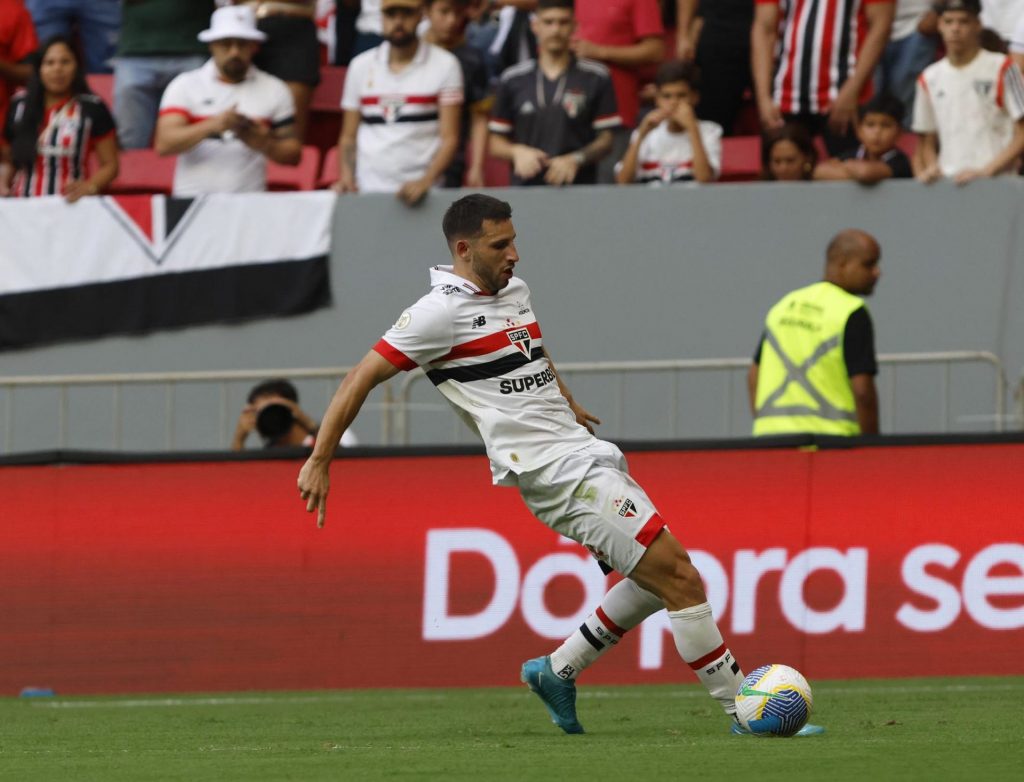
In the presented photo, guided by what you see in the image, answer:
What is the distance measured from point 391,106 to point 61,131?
2479mm

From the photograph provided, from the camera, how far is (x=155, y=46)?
14656 mm

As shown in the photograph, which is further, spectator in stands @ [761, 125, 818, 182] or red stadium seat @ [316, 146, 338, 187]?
red stadium seat @ [316, 146, 338, 187]

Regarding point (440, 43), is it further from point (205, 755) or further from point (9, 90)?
point (205, 755)

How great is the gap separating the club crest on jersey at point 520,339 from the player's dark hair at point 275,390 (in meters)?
4.38

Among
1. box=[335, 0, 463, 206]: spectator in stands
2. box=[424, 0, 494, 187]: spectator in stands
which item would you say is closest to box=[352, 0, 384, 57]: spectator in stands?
box=[424, 0, 494, 187]: spectator in stands

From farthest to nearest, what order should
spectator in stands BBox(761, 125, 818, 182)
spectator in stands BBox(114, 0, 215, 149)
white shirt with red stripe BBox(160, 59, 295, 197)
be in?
spectator in stands BBox(114, 0, 215, 149)
white shirt with red stripe BBox(160, 59, 295, 197)
spectator in stands BBox(761, 125, 818, 182)

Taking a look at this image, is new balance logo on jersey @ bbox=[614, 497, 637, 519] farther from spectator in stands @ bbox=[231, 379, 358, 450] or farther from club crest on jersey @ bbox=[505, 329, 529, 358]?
spectator in stands @ bbox=[231, 379, 358, 450]

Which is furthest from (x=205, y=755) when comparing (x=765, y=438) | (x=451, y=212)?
(x=765, y=438)

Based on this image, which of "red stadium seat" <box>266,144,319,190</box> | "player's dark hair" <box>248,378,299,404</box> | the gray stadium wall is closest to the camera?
"player's dark hair" <box>248,378,299,404</box>

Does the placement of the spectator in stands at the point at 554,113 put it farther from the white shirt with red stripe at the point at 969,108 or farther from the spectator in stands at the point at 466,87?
the white shirt with red stripe at the point at 969,108

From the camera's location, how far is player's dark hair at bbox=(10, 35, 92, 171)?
14.0 meters

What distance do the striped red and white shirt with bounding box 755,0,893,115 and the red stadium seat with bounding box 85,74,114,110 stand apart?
549 centimetres

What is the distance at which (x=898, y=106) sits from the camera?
13.1m

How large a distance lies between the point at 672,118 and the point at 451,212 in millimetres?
5930
